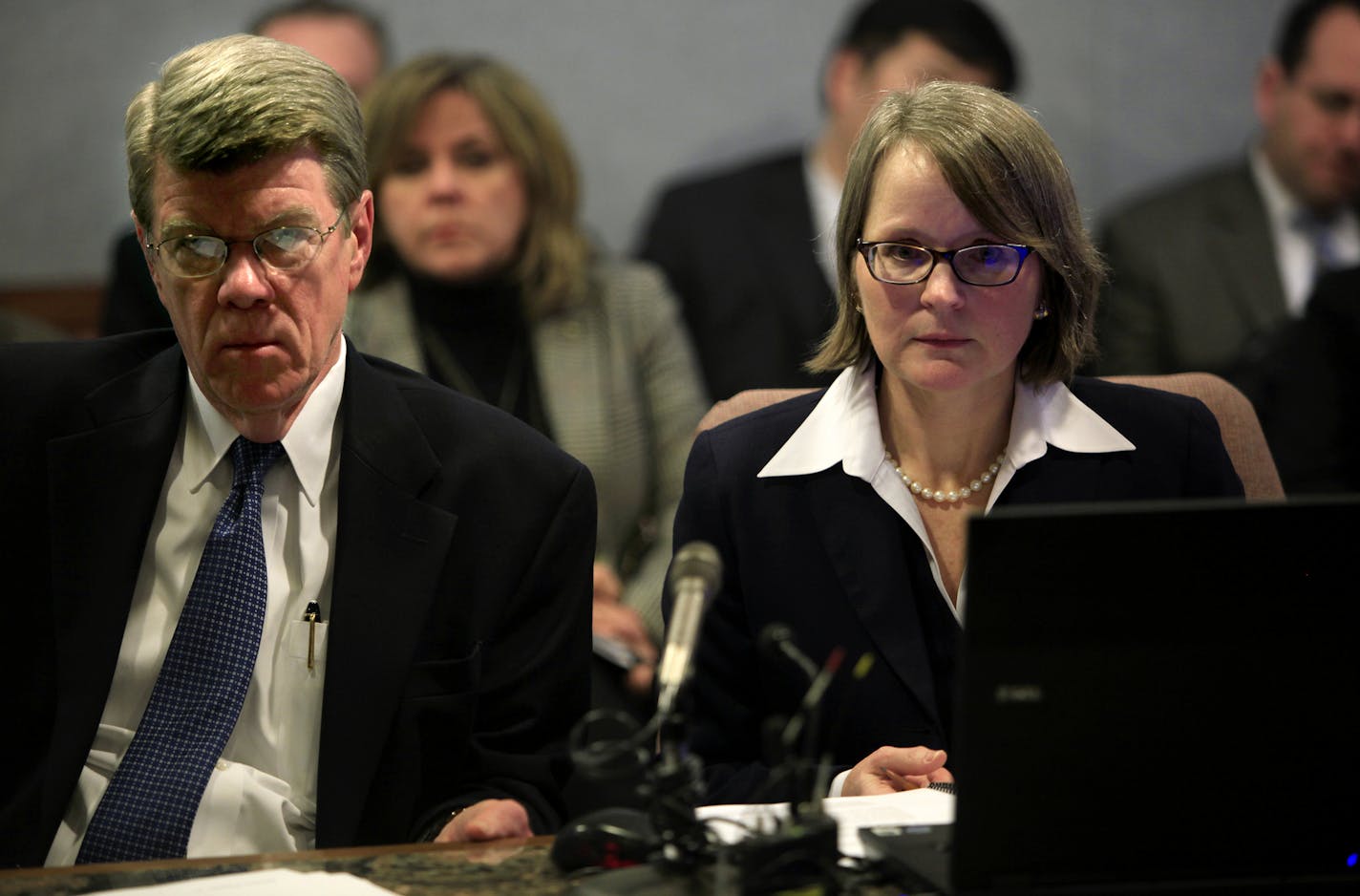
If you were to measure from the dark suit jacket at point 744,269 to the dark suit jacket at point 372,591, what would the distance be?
7.01 ft

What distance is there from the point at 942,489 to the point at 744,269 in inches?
87.6

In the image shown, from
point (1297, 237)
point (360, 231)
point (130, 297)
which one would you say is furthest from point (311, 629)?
point (1297, 237)

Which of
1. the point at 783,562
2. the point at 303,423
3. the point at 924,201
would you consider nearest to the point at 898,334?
the point at 924,201

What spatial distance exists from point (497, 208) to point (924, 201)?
66.4 inches

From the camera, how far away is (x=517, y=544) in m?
1.75

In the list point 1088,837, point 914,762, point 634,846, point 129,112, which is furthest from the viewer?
point 129,112

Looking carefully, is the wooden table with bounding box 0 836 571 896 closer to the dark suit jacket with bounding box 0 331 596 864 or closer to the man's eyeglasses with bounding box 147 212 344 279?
the dark suit jacket with bounding box 0 331 596 864

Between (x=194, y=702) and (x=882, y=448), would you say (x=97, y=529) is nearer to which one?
(x=194, y=702)

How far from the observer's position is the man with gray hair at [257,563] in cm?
161

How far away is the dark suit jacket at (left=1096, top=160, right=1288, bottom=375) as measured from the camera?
13.6 feet

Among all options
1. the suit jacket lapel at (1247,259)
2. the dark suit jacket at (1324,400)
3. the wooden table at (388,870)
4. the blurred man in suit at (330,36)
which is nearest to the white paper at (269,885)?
the wooden table at (388,870)

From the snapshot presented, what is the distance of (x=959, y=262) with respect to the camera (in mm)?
1804

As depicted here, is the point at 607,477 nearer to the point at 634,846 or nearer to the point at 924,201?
the point at 924,201

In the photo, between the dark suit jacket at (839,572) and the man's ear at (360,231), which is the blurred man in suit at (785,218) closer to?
the dark suit jacket at (839,572)
